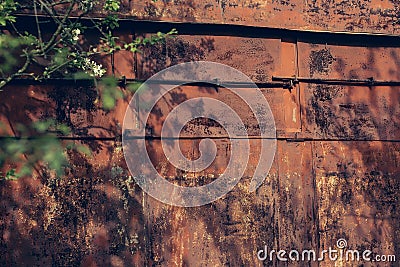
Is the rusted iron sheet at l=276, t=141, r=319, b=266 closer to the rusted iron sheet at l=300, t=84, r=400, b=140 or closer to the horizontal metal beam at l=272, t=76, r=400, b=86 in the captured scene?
the rusted iron sheet at l=300, t=84, r=400, b=140

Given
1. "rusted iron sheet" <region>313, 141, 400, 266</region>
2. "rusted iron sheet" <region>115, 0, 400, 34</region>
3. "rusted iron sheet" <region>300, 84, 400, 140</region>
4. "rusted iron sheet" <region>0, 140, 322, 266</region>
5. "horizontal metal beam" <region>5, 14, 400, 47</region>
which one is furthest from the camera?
"rusted iron sheet" <region>300, 84, 400, 140</region>

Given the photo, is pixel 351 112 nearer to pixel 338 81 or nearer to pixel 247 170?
pixel 338 81

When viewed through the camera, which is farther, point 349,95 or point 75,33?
point 349,95

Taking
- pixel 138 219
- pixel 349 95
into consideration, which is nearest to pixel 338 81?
pixel 349 95

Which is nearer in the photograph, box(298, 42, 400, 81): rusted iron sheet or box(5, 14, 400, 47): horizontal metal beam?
box(5, 14, 400, 47): horizontal metal beam

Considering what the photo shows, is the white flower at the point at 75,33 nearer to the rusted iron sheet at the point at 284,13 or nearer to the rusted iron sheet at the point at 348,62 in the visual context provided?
the rusted iron sheet at the point at 284,13

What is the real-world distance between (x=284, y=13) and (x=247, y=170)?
173cm

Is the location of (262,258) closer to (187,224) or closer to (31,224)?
(187,224)

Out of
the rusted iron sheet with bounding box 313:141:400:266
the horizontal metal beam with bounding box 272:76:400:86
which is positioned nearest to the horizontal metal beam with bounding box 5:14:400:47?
the horizontal metal beam with bounding box 272:76:400:86

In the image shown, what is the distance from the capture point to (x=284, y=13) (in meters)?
5.40

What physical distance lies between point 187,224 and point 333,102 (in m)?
2.06

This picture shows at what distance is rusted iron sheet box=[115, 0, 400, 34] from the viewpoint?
5117 mm

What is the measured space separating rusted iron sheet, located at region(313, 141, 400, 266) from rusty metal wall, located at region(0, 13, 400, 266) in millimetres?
11

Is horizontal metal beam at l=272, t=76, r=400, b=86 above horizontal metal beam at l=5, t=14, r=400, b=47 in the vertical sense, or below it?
below
